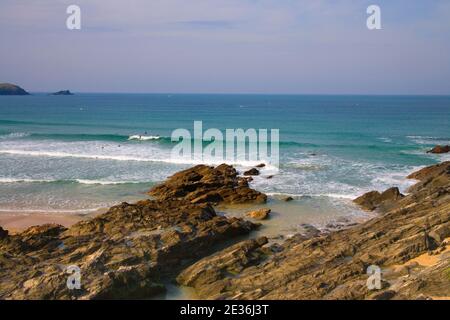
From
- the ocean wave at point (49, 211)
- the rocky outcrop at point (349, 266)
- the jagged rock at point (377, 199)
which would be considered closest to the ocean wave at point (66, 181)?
the ocean wave at point (49, 211)

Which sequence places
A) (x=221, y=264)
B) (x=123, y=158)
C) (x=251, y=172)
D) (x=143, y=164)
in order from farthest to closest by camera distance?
(x=123, y=158), (x=143, y=164), (x=251, y=172), (x=221, y=264)

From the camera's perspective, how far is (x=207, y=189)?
1003 inches

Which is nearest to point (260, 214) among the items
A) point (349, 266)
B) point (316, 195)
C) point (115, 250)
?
point (316, 195)

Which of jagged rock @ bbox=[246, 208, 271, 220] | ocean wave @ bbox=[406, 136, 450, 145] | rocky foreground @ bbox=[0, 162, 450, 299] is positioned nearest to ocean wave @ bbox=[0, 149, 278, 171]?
jagged rock @ bbox=[246, 208, 271, 220]

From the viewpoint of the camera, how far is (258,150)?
43.5 metres

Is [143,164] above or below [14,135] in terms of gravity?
below

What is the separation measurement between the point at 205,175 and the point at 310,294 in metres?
16.6

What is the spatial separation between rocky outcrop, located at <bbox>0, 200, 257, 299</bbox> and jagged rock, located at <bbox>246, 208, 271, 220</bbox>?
169cm

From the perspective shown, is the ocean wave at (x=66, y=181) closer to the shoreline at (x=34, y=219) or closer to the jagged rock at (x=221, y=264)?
the shoreline at (x=34, y=219)

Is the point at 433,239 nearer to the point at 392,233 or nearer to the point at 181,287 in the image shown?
the point at 392,233

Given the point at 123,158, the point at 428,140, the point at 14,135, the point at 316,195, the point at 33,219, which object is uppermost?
the point at 14,135

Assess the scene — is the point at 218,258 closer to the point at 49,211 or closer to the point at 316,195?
the point at 49,211

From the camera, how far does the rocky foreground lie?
492 inches

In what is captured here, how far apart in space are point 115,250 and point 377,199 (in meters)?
15.3
